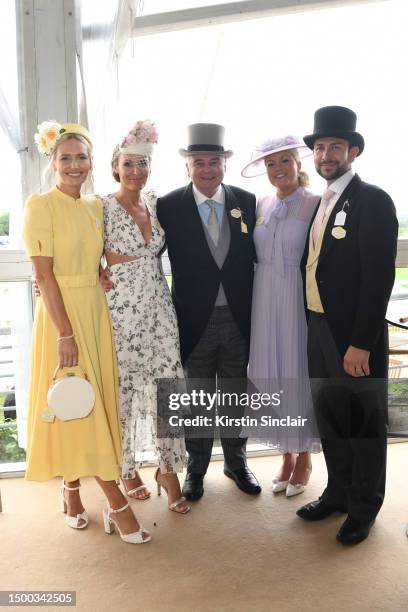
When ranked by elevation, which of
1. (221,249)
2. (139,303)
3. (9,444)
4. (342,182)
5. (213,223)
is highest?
(342,182)

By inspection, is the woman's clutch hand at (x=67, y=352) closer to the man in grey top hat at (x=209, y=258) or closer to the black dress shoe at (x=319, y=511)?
the man in grey top hat at (x=209, y=258)

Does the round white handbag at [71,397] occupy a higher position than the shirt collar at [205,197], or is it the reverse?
the shirt collar at [205,197]

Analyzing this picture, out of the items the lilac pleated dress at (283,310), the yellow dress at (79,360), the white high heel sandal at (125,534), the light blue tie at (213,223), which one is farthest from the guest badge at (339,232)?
the white high heel sandal at (125,534)

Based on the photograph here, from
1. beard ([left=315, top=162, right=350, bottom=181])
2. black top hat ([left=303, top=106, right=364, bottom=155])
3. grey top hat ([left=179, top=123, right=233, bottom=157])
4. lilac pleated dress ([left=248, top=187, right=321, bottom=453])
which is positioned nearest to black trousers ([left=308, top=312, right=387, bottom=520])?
lilac pleated dress ([left=248, top=187, right=321, bottom=453])

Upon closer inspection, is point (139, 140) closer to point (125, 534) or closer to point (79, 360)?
point (79, 360)

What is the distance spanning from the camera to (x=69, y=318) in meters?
2.11

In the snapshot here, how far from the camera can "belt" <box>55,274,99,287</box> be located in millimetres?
2100

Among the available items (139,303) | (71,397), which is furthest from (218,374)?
(71,397)

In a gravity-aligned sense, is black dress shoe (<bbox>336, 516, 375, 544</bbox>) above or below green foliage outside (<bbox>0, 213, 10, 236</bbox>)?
below

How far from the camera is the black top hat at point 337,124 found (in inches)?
84.1

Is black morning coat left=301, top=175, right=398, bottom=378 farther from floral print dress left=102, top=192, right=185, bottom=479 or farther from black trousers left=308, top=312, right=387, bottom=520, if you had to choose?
floral print dress left=102, top=192, right=185, bottom=479

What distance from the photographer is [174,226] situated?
94.0 inches

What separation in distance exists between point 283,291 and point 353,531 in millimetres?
993

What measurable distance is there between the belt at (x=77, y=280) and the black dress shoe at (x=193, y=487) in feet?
3.54
